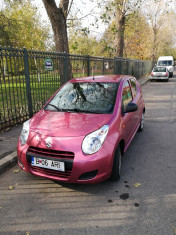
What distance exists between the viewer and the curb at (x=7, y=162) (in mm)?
3627

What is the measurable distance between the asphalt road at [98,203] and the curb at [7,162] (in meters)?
0.11

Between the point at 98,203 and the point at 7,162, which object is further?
the point at 7,162

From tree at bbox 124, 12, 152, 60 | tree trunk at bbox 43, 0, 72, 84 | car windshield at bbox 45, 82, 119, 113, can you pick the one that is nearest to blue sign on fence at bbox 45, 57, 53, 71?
tree trunk at bbox 43, 0, 72, 84

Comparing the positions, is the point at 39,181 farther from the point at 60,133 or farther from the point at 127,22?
the point at 127,22

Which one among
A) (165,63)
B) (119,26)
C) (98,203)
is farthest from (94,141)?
(165,63)

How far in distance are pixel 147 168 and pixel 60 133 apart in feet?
5.98

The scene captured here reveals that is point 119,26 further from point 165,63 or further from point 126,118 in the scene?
point 126,118

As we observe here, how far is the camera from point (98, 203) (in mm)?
2717

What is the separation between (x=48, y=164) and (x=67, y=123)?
2.25 ft

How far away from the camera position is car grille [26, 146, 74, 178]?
268cm

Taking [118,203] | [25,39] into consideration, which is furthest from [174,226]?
[25,39]

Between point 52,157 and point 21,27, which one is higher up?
point 21,27

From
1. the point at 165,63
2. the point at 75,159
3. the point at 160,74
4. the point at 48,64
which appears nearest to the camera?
the point at 75,159

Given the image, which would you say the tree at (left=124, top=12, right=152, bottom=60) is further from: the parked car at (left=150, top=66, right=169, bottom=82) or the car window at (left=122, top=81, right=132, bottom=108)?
the car window at (left=122, top=81, right=132, bottom=108)
